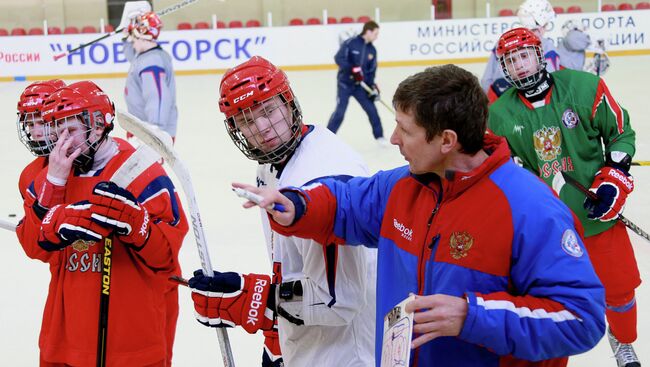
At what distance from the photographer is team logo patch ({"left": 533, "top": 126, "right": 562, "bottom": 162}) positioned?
3.35 metres

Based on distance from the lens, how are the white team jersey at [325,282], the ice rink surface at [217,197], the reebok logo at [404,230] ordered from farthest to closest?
the ice rink surface at [217,197], the white team jersey at [325,282], the reebok logo at [404,230]

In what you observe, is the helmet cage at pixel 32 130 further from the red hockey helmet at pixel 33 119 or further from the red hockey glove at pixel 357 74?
the red hockey glove at pixel 357 74

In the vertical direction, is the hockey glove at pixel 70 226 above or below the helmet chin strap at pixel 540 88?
below

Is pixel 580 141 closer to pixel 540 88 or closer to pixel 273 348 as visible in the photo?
pixel 540 88

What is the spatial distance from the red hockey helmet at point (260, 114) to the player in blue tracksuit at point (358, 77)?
6.72 m

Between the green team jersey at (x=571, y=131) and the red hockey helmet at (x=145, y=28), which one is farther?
the red hockey helmet at (x=145, y=28)

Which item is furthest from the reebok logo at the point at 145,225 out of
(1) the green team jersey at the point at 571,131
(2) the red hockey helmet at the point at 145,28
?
(2) the red hockey helmet at the point at 145,28

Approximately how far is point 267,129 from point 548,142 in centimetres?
157

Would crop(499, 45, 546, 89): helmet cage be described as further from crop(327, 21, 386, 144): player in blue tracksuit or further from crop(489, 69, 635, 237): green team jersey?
crop(327, 21, 386, 144): player in blue tracksuit

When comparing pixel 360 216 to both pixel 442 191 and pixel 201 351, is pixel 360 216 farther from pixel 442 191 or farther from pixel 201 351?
pixel 201 351

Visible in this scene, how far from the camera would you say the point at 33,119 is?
2490 millimetres

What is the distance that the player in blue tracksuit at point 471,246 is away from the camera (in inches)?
59.5

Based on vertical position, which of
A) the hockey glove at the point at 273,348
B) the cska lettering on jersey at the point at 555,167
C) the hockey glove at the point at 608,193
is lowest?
the hockey glove at the point at 273,348

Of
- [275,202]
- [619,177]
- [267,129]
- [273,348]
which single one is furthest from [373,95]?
[275,202]
